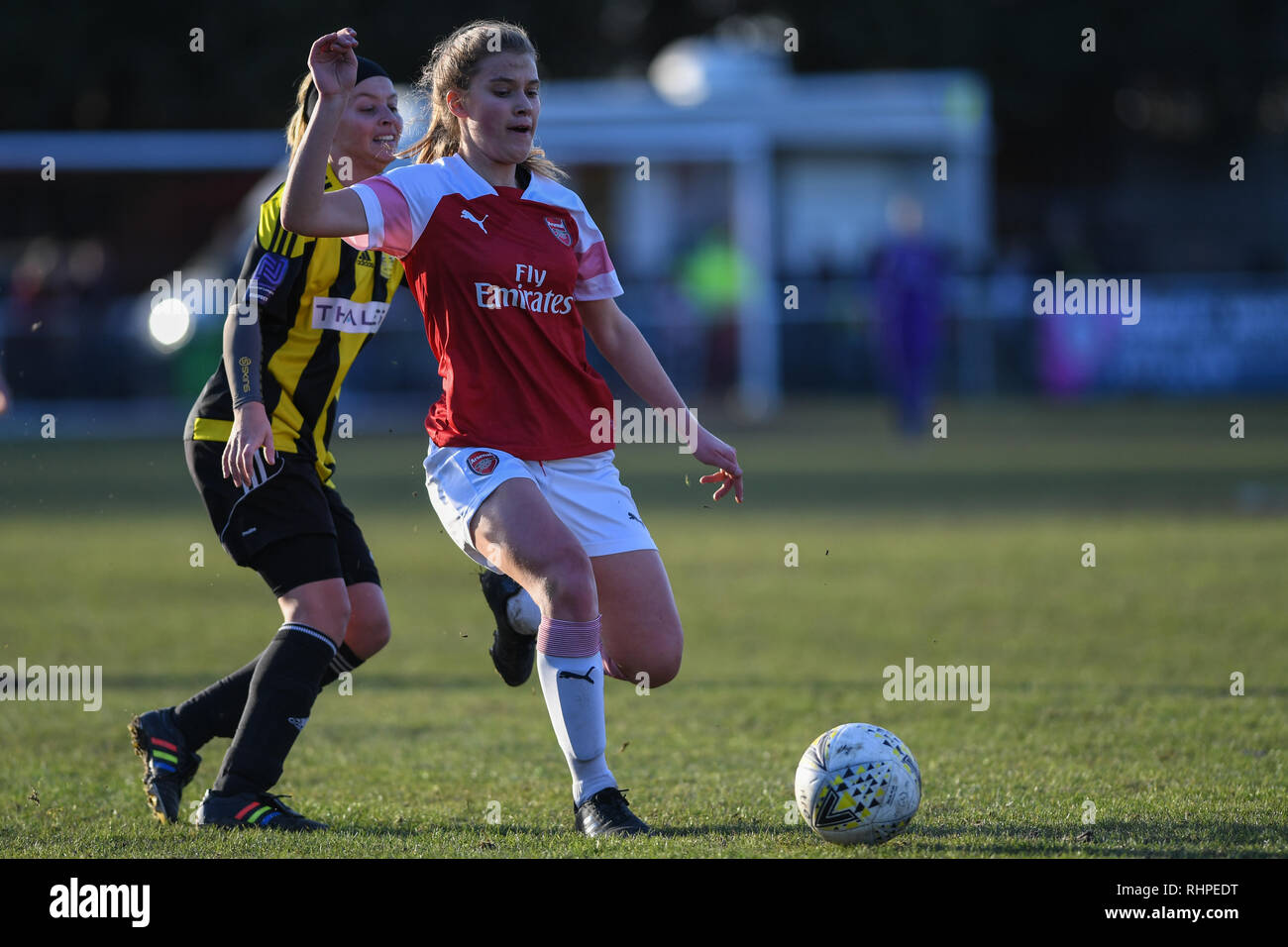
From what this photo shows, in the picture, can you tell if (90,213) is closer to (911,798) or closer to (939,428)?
(939,428)

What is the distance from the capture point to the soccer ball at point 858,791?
4160 mm

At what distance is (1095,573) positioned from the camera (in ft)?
31.3

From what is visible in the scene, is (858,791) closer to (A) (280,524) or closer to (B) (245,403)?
(A) (280,524)

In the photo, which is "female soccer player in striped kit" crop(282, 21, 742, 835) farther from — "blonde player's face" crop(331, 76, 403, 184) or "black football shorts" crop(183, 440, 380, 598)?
"black football shorts" crop(183, 440, 380, 598)

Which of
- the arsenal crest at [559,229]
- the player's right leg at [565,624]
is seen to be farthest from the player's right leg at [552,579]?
the arsenal crest at [559,229]

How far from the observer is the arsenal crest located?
4.56 m

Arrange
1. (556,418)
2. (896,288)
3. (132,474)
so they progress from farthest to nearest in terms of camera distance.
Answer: (896,288)
(132,474)
(556,418)

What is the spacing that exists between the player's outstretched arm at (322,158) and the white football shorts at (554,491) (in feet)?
2.32

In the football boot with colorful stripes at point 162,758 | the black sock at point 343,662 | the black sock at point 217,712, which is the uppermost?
the black sock at point 343,662

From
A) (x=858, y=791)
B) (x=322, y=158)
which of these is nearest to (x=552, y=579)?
(x=858, y=791)

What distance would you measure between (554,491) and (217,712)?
4.32 ft

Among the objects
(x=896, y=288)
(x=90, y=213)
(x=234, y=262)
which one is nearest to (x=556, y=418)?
(x=896, y=288)

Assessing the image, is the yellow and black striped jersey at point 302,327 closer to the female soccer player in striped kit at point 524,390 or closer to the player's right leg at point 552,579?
the female soccer player in striped kit at point 524,390

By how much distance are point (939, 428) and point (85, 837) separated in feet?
54.4
